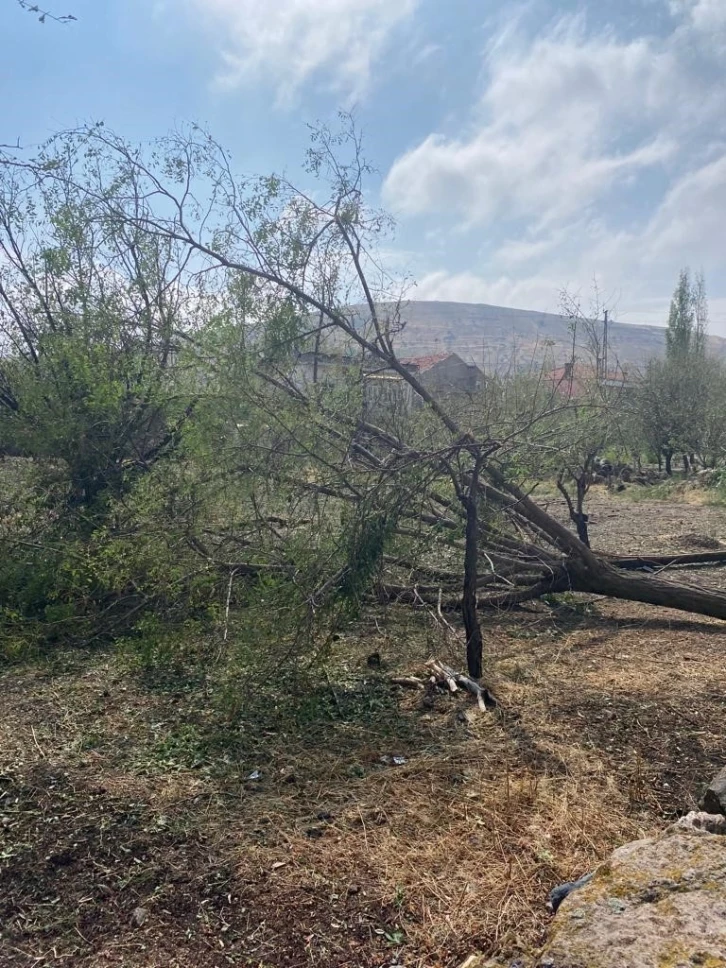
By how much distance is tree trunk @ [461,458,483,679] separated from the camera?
4.37 m

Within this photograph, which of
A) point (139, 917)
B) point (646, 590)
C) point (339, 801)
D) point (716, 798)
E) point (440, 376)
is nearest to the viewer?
point (139, 917)

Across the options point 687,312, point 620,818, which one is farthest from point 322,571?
point 687,312

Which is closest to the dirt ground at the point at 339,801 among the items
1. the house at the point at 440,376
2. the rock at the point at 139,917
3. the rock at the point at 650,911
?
the rock at the point at 139,917

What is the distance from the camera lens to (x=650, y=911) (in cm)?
190

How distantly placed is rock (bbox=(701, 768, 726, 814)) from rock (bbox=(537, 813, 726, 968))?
0.59 metres

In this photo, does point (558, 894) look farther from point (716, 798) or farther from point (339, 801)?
point (339, 801)

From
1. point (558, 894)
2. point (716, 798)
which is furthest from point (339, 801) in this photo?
point (716, 798)

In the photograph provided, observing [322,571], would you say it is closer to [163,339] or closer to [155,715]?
[155,715]

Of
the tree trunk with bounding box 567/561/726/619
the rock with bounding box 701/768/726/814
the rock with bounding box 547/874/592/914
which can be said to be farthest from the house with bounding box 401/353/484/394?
the rock with bounding box 547/874/592/914

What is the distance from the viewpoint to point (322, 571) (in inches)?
164

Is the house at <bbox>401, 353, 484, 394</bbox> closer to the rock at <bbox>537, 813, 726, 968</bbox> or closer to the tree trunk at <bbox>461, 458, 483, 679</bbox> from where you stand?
the tree trunk at <bbox>461, 458, 483, 679</bbox>

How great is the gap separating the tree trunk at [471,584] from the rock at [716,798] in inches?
65.5

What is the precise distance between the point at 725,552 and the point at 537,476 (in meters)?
3.04

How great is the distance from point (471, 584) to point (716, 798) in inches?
70.7
